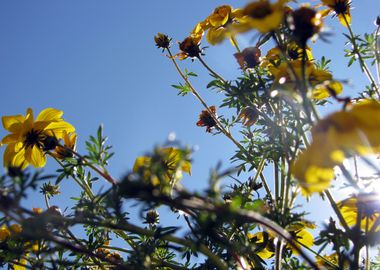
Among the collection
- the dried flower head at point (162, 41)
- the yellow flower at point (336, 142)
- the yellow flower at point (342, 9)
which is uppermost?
the dried flower head at point (162, 41)

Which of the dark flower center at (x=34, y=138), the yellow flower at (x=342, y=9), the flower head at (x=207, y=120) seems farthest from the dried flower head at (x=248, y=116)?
the dark flower center at (x=34, y=138)

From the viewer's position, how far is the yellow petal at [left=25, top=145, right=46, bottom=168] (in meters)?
1.98

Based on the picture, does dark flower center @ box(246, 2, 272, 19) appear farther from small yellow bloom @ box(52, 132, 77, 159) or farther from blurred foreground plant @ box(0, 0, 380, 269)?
small yellow bloom @ box(52, 132, 77, 159)

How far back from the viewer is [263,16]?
1205mm

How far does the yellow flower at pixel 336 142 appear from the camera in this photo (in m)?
0.98

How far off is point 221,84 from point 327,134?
142 cm

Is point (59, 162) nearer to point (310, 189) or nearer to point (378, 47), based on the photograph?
point (310, 189)

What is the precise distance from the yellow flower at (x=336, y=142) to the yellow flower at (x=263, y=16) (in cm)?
27

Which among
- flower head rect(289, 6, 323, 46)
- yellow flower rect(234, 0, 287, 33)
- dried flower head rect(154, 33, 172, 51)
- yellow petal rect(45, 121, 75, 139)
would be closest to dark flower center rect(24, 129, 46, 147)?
yellow petal rect(45, 121, 75, 139)

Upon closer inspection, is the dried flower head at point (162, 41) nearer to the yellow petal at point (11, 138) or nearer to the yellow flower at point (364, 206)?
the yellow petal at point (11, 138)

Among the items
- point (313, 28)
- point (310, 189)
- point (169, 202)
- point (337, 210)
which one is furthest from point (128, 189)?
point (337, 210)

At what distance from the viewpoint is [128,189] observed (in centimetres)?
92

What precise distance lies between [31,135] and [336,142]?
1.41 meters

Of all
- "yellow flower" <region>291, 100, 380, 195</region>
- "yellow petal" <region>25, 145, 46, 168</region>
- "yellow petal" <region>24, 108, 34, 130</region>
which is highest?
"yellow petal" <region>24, 108, 34, 130</region>
